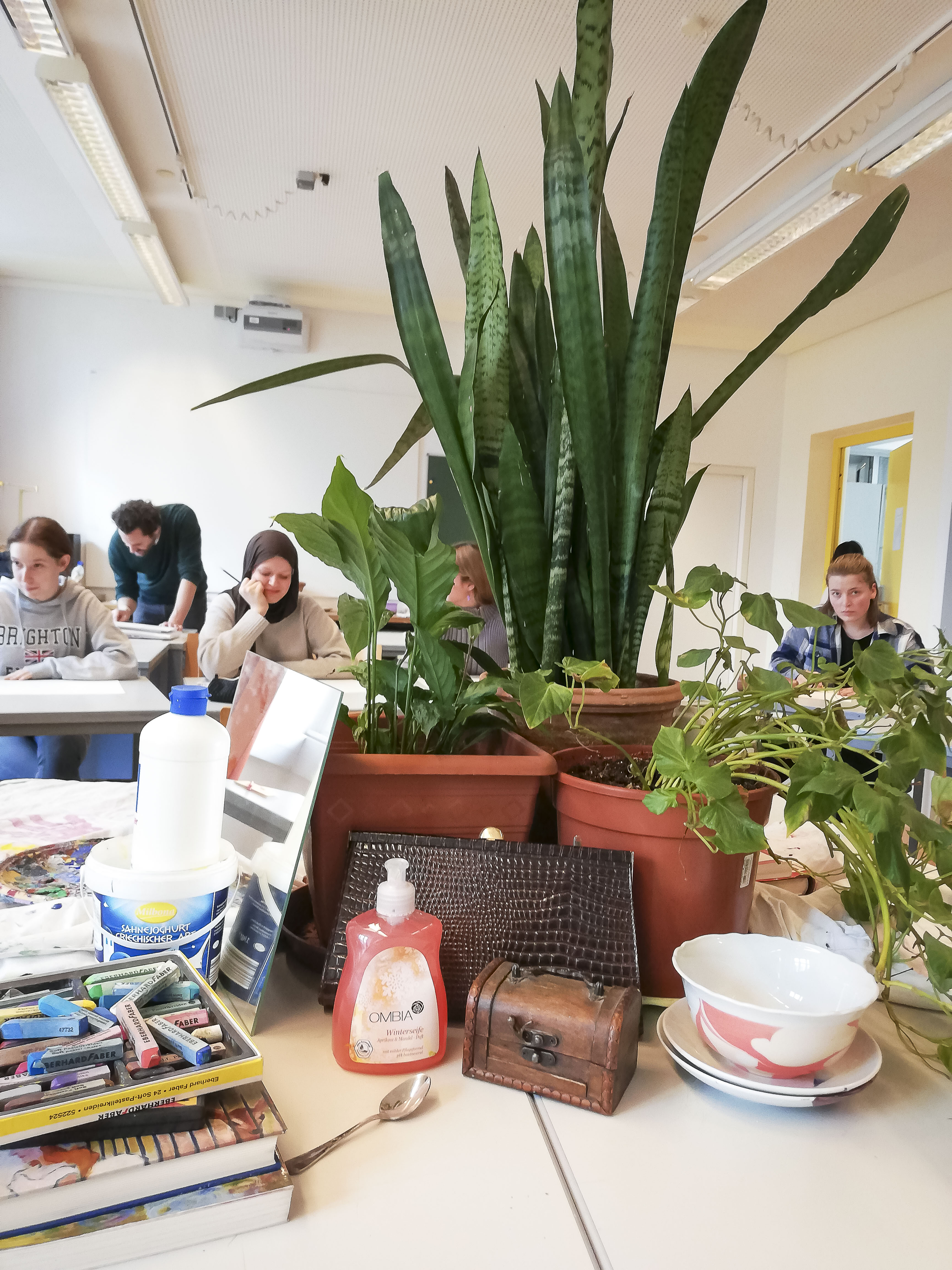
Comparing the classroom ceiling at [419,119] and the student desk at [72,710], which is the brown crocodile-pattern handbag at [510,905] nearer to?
the student desk at [72,710]

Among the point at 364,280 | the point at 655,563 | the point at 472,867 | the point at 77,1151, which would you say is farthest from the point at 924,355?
the point at 77,1151

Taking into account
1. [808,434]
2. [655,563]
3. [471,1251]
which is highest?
[808,434]

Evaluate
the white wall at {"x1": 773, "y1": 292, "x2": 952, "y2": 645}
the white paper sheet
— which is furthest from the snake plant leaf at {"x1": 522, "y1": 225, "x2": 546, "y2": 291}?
the white wall at {"x1": 773, "y1": 292, "x2": 952, "y2": 645}

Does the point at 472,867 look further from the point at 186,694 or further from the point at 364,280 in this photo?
the point at 364,280

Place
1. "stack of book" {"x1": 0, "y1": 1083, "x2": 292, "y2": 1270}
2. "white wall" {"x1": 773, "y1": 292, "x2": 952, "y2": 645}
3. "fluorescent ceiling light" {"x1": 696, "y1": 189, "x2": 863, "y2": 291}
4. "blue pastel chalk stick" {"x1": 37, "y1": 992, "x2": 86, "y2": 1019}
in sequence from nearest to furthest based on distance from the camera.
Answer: "stack of book" {"x1": 0, "y1": 1083, "x2": 292, "y2": 1270}, "blue pastel chalk stick" {"x1": 37, "y1": 992, "x2": 86, "y2": 1019}, "fluorescent ceiling light" {"x1": 696, "y1": 189, "x2": 863, "y2": 291}, "white wall" {"x1": 773, "y1": 292, "x2": 952, "y2": 645}

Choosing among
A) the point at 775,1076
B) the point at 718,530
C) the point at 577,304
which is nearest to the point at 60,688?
the point at 577,304

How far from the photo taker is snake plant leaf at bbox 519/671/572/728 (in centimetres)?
72

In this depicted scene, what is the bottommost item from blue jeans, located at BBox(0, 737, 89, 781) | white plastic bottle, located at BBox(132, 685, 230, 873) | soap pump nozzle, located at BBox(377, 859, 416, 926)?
blue jeans, located at BBox(0, 737, 89, 781)

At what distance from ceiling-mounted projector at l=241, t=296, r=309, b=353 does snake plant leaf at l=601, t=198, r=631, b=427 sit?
581 centimetres

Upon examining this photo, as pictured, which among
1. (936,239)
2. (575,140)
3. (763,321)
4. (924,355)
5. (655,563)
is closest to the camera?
(575,140)

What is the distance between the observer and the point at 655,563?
3.21 feet

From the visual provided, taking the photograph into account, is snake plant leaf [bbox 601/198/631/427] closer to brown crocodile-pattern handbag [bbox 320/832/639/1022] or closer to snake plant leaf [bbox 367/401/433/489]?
snake plant leaf [bbox 367/401/433/489]

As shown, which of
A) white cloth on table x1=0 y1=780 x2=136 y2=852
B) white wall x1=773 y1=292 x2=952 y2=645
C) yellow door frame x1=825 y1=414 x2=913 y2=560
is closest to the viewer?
white cloth on table x1=0 y1=780 x2=136 y2=852

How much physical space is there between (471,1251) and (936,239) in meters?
5.65
